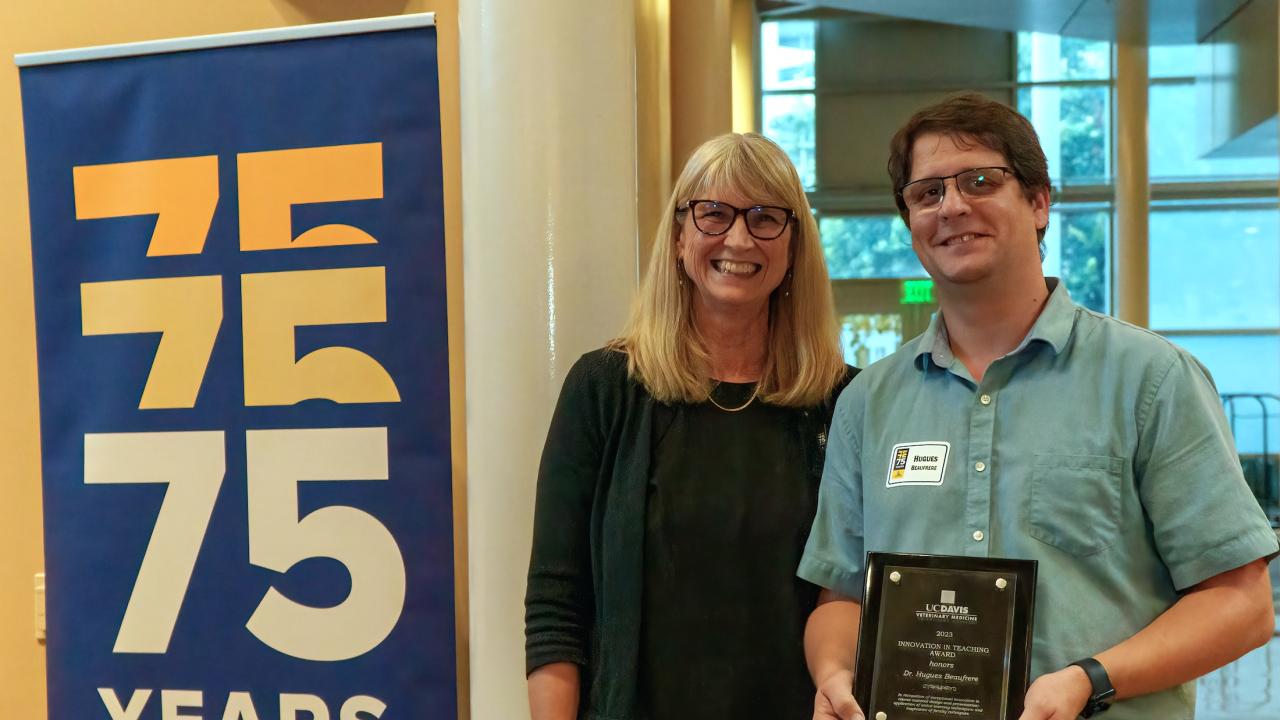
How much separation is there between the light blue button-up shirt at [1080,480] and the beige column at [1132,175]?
11.1 metres

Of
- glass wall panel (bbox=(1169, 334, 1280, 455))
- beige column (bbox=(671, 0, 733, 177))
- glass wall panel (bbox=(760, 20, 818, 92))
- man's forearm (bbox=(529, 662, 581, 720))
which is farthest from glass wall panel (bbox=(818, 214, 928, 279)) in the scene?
man's forearm (bbox=(529, 662, 581, 720))

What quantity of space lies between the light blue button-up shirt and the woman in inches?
11.4

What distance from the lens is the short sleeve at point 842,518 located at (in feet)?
6.37

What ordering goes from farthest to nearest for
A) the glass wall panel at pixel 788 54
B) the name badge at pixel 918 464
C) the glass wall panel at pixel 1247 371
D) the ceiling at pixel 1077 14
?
the glass wall panel at pixel 788 54 → the glass wall panel at pixel 1247 371 → the ceiling at pixel 1077 14 → the name badge at pixel 918 464

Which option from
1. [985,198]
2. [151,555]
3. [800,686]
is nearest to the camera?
[985,198]

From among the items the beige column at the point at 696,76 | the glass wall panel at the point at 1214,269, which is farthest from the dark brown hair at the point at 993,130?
the glass wall panel at the point at 1214,269

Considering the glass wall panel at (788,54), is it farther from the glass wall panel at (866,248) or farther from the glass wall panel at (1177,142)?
the glass wall panel at (1177,142)

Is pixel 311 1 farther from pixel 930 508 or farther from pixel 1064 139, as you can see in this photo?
pixel 1064 139

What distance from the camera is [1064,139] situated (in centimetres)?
1475

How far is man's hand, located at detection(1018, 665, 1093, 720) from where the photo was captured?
1548 millimetres

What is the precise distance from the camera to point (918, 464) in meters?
1.82

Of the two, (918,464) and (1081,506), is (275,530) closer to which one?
(918,464)

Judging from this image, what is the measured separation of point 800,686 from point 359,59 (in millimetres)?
1681

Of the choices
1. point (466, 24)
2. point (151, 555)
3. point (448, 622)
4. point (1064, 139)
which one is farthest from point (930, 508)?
point (1064, 139)
